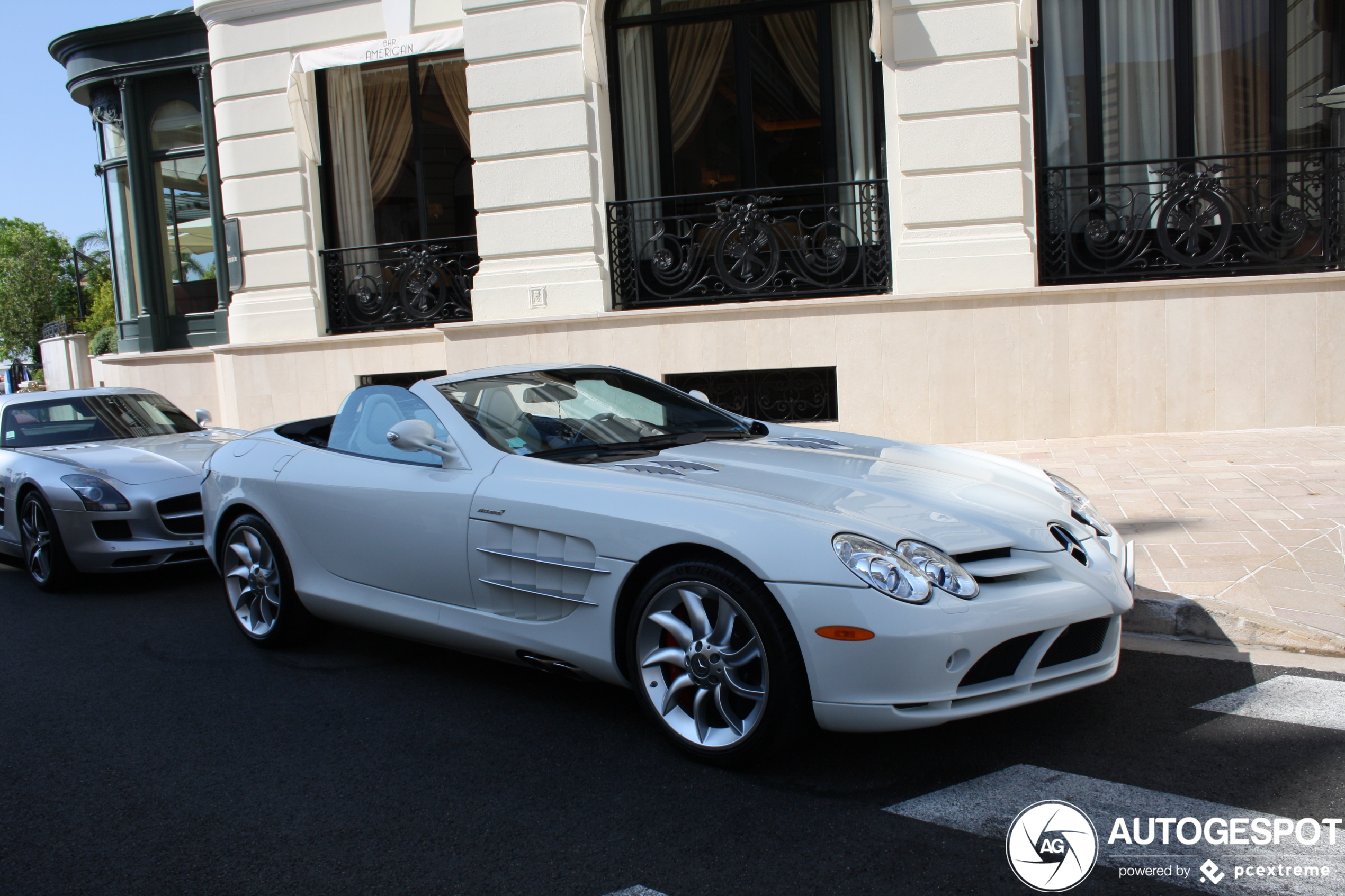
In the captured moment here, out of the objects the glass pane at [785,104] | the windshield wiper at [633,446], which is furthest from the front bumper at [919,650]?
the glass pane at [785,104]

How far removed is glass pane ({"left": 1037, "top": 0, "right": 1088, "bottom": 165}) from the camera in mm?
10414

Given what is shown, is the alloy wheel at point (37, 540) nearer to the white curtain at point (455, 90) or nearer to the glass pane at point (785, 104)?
the white curtain at point (455, 90)

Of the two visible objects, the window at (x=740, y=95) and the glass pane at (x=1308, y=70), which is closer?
the glass pane at (x=1308, y=70)

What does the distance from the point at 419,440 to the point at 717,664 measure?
1583 mm

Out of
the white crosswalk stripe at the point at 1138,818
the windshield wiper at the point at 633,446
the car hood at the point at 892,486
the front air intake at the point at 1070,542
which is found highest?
the windshield wiper at the point at 633,446

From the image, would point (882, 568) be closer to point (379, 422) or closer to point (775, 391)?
point (379, 422)

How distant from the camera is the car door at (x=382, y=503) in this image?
404cm

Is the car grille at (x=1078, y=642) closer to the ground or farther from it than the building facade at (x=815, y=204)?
closer to the ground

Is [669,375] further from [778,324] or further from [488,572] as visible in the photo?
[488,572]

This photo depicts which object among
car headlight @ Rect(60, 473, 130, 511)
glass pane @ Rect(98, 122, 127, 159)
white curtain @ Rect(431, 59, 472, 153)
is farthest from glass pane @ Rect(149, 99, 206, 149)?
car headlight @ Rect(60, 473, 130, 511)

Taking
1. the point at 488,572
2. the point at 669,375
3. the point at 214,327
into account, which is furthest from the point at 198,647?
the point at 214,327

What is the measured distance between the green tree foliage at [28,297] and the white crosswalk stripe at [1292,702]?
7123 centimetres

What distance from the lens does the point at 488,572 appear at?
12.7 feet

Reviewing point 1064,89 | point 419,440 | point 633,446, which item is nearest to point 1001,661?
point 633,446
